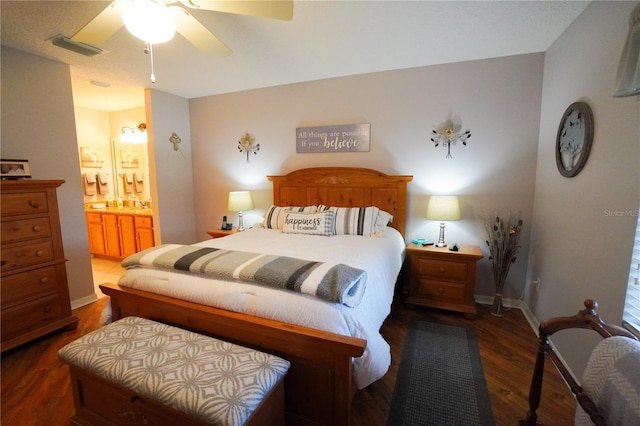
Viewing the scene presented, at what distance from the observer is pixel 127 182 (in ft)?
15.3

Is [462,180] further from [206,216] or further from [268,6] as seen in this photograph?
[206,216]

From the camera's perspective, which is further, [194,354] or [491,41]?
[491,41]

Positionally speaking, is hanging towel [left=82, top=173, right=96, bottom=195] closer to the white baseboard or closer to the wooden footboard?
the white baseboard

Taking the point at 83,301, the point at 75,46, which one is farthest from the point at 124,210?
the point at 75,46

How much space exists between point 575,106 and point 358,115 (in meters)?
1.80

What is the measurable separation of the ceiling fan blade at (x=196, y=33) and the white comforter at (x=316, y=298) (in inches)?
54.0

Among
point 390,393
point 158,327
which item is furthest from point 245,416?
point 390,393

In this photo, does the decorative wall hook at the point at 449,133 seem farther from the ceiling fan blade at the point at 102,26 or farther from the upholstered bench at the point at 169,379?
the ceiling fan blade at the point at 102,26

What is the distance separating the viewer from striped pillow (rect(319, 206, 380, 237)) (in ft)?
8.76

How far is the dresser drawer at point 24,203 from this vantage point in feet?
6.57

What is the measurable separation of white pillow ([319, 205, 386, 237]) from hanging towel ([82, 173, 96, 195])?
4.22 metres

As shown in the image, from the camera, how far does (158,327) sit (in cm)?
150

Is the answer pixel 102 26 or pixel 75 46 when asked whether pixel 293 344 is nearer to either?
pixel 102 26

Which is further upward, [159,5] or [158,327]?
[159,5]
